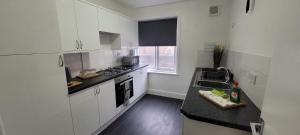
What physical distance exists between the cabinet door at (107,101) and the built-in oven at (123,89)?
0.40 feet

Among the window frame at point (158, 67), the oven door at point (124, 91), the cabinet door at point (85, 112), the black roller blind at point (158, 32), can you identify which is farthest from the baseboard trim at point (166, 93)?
the cabinet door at point (85, 112)

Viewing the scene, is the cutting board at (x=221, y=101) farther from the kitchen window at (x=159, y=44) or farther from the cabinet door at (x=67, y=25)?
the kitchen window at (x=159, y=44)

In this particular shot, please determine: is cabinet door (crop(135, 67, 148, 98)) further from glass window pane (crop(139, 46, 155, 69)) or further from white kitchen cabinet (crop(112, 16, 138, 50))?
white kitchen cabinet (crop(112, 16, 138, 50))

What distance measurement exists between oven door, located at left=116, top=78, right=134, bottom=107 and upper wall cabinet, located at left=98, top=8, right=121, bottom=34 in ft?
3.36

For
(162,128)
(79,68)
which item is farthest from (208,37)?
(79,68)

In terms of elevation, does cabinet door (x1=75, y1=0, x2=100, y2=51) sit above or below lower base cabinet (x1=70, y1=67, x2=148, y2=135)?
above

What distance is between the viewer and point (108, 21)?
2297 millimetres

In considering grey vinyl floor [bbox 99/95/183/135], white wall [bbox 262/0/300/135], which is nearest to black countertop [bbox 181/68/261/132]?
white wall [bbox 262/0/300/135]

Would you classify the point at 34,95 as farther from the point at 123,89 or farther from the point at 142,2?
the point at 142,2

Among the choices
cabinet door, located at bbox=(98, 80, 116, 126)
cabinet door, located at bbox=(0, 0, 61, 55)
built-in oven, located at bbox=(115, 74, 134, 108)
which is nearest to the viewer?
cabinet door, located at bbox=(0, 0, 61, 55)

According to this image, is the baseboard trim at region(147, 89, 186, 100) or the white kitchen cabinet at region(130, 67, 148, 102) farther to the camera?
the baseboard trim at region(147, 89, 186, 100)

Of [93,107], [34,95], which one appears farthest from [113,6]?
[34,95]

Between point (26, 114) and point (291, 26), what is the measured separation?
1.82 meters

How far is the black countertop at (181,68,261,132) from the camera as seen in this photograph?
2.81 feet
